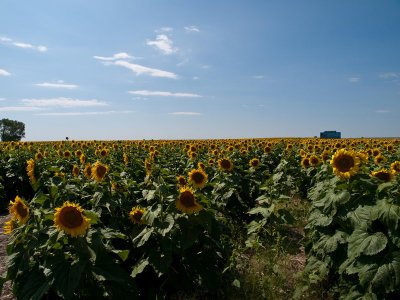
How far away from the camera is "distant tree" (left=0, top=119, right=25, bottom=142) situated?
78.5 metres

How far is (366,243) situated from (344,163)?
1496 millimetres

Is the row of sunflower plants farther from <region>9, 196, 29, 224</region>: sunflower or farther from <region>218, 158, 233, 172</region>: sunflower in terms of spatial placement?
<region>9, 196, 29, 224</region>: sunflower

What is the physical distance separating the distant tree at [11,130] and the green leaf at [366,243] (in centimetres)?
8300

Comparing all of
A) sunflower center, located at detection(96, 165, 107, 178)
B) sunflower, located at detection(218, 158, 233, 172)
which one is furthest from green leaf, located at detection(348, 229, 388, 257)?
sunflower, located at detection(218, 158, 233, 172)

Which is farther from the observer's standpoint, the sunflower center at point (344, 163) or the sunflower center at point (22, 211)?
the sunflower center at point (344, 163)

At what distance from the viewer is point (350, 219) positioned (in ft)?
15.4

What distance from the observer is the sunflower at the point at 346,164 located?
17.2 ft

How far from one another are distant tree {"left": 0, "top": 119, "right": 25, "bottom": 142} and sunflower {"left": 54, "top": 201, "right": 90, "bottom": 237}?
269ft

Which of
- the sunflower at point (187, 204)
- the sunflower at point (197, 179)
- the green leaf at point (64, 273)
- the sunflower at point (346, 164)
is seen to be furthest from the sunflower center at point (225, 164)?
the green leaf at point (64, 273)

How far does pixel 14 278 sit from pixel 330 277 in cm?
424

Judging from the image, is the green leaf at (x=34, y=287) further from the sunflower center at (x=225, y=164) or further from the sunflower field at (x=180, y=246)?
the sunflower center at (x=225, y=164)

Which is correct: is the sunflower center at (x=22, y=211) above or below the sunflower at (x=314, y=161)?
below

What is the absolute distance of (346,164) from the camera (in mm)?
5336

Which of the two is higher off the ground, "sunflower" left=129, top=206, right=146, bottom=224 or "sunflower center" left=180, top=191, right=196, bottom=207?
"sunflower center" left=180, top=191, right=196, bottom=207
